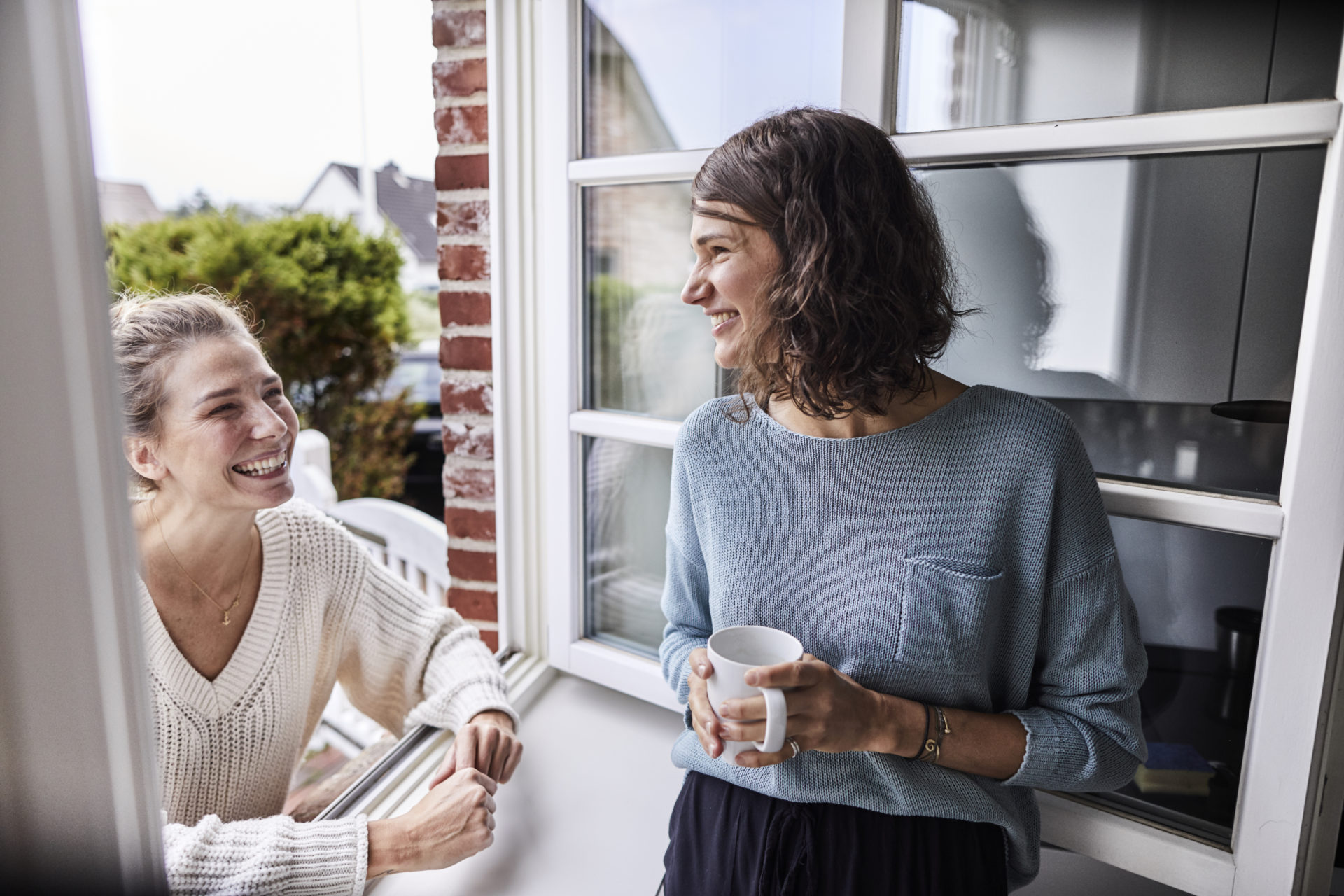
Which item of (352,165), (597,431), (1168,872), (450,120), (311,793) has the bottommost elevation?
(311,793)

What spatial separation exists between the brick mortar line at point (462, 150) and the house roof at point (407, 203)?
499 centimetres

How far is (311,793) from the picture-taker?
145 cm

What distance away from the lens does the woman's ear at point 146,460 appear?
1.18 meters

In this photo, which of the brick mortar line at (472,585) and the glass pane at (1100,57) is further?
the brick mortar line at (472,585)

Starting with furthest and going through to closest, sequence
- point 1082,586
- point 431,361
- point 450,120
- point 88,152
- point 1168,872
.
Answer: point 431,361, point 450,120, point 1168,872, point 1082,586, point 88,152

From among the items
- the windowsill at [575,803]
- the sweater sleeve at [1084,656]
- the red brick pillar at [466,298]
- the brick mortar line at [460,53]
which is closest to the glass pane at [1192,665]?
the sweater sleeve at [1084,656]

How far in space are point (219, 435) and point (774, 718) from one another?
917 mm

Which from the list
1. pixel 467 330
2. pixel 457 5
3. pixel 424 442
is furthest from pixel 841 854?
pixel 424 442

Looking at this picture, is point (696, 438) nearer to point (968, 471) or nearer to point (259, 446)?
point (968, 471)

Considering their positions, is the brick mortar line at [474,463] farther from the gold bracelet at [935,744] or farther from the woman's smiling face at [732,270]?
the gold bracelet at [935,744]

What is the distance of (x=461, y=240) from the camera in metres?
1.68

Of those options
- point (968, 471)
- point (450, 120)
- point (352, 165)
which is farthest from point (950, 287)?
point (352, 165)

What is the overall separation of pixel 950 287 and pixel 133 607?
3.29 feet

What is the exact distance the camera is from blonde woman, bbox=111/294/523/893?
108cm
